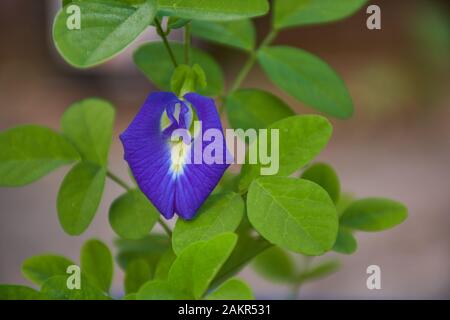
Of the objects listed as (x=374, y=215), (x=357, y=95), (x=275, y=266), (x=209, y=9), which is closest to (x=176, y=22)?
(x=209, y=9)

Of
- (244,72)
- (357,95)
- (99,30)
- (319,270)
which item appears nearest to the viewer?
(99,30)

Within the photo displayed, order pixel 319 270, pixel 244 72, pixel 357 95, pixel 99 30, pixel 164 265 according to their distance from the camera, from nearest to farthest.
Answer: pixel 99 30 → pixel 164 265 → pixel 244 72 → pixel 319 270 → pixel 357 95

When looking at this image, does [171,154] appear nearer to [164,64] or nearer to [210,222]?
[210,222]

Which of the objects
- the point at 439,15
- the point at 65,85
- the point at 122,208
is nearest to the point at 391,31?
the point at 439,15

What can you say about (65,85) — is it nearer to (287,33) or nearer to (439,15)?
(287,33)

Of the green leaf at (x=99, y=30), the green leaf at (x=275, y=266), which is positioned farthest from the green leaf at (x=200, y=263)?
the green leaf at (x=275, y=266)

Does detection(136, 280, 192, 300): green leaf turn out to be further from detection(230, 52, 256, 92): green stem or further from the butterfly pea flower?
detection(230, 52, 256, 92): green stem
